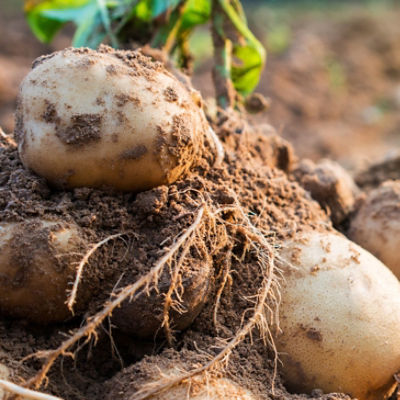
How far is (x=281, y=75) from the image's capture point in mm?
6301

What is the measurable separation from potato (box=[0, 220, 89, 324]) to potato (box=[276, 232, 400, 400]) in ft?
1.99

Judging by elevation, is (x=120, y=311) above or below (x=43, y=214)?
below

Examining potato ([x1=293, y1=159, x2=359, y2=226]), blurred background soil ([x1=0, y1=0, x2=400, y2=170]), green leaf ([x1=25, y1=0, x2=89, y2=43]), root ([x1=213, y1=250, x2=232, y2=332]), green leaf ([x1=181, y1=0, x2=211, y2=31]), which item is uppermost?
green leaf ([x1=181, y1=0, x2=211, y2=31])

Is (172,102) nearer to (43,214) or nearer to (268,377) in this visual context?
(43,214)

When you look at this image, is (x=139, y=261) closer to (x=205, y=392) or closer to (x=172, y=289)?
(x=172, y=289)

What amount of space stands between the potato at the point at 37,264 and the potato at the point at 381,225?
116cm

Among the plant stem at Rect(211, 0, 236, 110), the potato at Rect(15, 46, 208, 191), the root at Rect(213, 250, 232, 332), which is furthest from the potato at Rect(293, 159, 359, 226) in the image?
the potato at Rect(15, 46, 208, 191)

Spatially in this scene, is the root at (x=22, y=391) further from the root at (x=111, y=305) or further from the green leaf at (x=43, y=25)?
the green leaf at (x=43, y=25)

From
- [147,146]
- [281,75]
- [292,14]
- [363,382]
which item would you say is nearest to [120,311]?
[147,146]

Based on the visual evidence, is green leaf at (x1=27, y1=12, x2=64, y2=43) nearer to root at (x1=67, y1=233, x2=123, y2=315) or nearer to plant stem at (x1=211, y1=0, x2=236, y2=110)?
plant stem at (x1=211, y1=0, x2=236, y2=110)

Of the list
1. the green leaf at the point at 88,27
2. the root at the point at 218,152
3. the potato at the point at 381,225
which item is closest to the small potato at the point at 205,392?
the root at the point at 218,152

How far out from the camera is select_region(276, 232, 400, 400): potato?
1.52m

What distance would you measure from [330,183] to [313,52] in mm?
5379

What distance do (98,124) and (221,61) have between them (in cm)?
112
